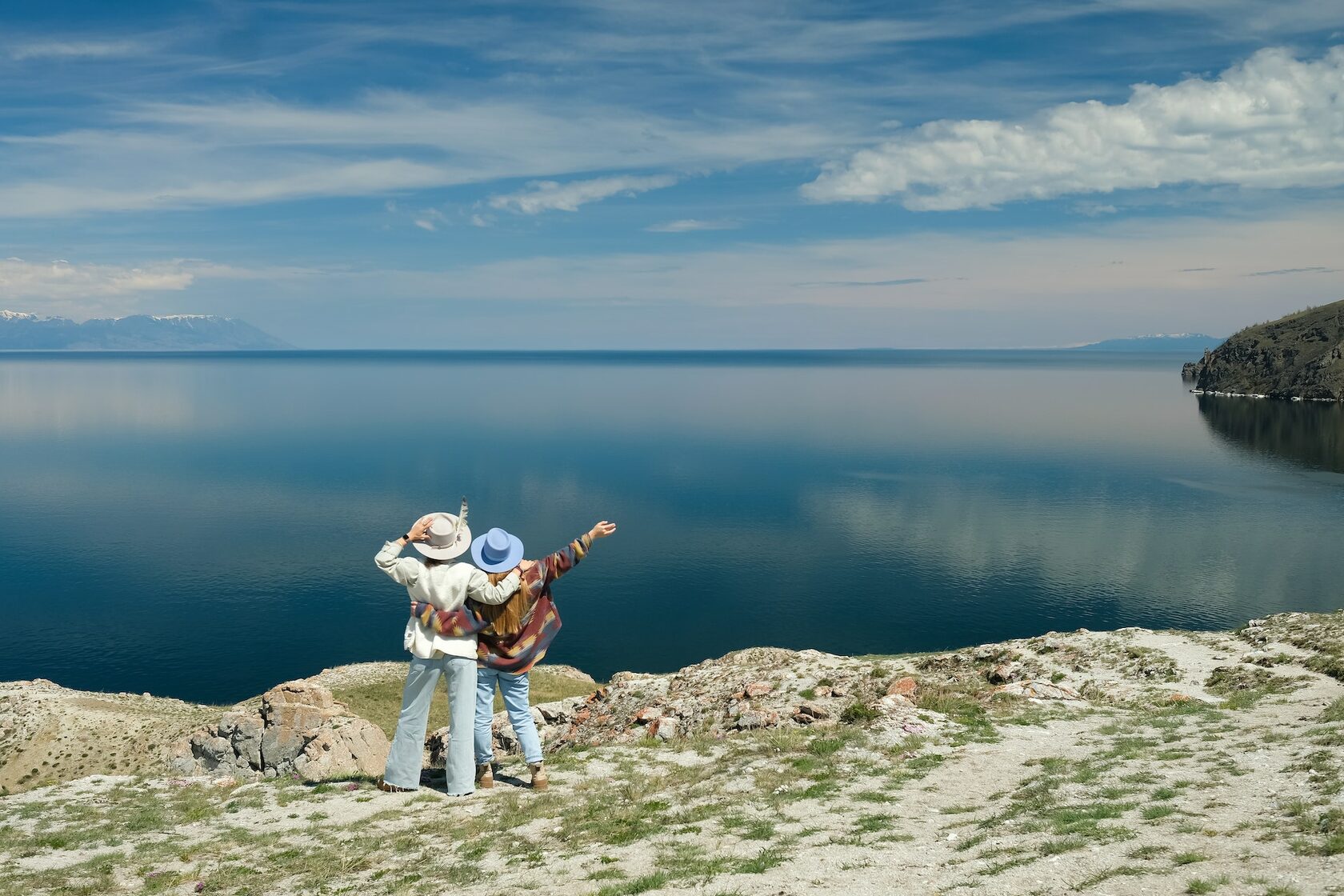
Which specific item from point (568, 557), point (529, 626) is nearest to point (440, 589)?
point (529, 626)

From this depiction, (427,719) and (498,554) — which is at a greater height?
(498,554)

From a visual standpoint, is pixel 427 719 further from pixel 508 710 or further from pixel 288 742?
pixel 288 742

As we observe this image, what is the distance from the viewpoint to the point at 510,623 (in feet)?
60.8

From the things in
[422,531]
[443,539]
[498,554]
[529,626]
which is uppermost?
[422,531]

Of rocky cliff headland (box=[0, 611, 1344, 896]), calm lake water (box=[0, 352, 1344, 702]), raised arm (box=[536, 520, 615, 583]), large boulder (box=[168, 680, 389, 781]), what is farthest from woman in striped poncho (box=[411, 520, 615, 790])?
calm lake water (box=[0, 352, 1344, 702])

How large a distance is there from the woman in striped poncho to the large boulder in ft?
48.8

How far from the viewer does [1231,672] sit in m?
28.1

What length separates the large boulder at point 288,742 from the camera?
103 ft

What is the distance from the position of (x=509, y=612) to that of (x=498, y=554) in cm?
134

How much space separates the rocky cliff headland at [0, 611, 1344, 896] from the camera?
13.8 m

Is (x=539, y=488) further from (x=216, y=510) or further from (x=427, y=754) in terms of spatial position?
(x=427, y=754)

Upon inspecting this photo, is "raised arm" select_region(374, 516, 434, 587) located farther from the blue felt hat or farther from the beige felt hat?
the blue felt hat

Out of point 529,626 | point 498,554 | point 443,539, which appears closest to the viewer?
point 443,539

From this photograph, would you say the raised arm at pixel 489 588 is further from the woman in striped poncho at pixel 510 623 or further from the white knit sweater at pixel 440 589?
the woman in striped poncho at pixel 510 623
